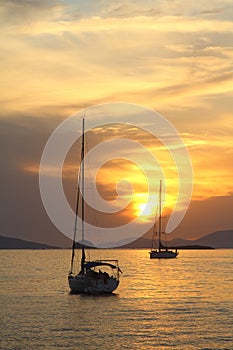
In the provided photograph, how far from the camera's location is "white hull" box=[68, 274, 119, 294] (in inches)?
3290

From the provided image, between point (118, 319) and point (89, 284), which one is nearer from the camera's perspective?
point (118, 319)

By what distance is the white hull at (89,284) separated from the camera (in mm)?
83562

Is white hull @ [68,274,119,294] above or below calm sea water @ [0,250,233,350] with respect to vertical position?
above

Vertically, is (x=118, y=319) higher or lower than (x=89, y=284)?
lower

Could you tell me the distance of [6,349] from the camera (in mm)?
48969

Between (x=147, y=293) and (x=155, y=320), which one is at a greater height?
(x=147, y=293)

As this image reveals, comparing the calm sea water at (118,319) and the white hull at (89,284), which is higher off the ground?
the white hull at (89,284)

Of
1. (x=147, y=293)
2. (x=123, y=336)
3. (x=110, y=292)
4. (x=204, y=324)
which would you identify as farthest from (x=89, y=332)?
(x=147, y=293)

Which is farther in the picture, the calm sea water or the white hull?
the white hull

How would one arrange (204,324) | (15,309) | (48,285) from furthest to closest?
(48,285)
(15,309)
(204,324)

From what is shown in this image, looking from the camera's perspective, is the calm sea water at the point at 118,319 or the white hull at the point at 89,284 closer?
the calm sea water at the point at 118,319

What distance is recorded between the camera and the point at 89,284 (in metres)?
83.4

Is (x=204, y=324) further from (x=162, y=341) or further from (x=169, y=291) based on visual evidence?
(x=169, y=291)

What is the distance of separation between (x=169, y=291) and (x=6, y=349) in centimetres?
5865
